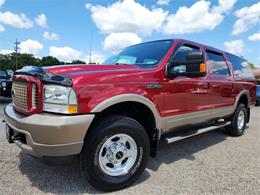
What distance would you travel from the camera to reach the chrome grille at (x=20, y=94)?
8.79ft

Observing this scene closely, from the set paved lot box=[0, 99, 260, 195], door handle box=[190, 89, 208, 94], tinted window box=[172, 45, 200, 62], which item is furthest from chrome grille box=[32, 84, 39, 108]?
door handle box=[190, 89, 208, 94]

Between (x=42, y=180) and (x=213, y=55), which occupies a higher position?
(x=213, y=55)

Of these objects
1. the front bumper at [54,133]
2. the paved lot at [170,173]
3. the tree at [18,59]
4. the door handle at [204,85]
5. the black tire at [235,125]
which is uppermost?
the tree at [18,59]

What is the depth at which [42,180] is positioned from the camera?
292cm

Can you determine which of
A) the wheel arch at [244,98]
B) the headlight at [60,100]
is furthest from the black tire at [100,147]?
the wheel arch at [244,98]

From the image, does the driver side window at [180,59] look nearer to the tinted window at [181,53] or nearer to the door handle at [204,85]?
the tinted window at [181,53]

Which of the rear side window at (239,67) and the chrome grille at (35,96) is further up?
the rear side window at (239,67)

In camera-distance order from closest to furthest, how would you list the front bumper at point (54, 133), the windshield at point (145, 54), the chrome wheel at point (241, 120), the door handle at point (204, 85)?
the front bumper at point (54, 133)
the windshield at point (145, 54)
the door handle at point (204, 85)
the chrome wheel at point (241, 120)

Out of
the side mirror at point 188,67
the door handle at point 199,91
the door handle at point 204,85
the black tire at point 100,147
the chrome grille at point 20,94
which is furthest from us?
the door handle at point 204,85

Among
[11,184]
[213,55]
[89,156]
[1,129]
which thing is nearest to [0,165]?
[11,184]

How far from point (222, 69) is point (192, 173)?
2.57 meters

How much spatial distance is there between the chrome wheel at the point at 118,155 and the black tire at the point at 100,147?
0.04 meters

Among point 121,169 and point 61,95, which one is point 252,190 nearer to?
point 121,169

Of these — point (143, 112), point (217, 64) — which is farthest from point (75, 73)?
point (217, 64)
